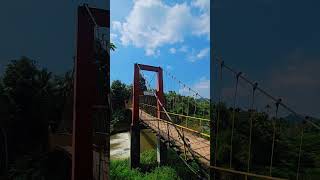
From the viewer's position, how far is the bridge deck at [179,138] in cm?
524

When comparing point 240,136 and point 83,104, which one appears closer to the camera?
point 83,104

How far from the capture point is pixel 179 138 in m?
5.52

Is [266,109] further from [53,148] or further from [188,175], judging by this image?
[53,148]

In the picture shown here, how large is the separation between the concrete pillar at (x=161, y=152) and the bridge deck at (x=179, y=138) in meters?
0.14

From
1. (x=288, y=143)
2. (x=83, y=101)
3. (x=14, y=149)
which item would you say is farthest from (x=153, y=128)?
(x=83, y=101)

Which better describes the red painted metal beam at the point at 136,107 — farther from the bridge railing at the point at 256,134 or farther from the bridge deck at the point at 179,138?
the bridge railing at the point at 256,134

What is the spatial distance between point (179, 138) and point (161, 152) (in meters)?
0.34

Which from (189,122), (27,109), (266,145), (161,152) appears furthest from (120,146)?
(266,145)

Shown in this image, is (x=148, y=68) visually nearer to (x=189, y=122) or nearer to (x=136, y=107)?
(x=136, y=107)

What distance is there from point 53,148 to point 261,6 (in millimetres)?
3222

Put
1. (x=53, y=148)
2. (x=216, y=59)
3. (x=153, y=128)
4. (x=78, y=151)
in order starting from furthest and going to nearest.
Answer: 1. (x=153, y=128)
2. (x=216, y=59)
3. (x=53, y=148)
4. (x=78, y=151)

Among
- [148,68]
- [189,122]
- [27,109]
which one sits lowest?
[189,122]

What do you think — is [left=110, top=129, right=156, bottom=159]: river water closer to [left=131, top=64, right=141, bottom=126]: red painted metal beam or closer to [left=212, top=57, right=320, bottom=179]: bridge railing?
[left=131, top=64, right=141, bottom=126]: red painted metal beam

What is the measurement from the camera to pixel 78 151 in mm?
3359
